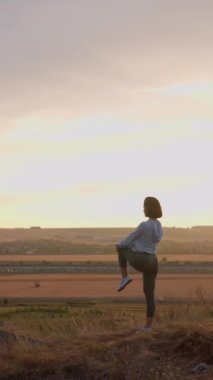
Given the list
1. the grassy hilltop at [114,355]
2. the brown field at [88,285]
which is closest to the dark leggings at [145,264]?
the grassy hilltop at [114,355]

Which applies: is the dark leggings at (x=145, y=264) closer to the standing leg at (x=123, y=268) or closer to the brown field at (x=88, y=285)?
the standing leg at (x=123, y=268)

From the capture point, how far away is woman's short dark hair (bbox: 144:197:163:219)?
10.2m

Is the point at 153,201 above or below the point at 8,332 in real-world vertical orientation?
above

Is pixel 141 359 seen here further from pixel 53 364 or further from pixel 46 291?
pixel 46 291

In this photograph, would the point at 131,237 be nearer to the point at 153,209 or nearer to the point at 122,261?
the point at 122,261

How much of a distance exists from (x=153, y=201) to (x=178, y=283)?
3853cm

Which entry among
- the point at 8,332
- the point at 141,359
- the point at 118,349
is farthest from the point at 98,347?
the point at 8,332

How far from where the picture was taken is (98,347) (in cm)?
912

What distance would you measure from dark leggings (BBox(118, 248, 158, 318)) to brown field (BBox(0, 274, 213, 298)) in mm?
26887

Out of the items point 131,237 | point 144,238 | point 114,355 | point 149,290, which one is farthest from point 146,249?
point 114,355

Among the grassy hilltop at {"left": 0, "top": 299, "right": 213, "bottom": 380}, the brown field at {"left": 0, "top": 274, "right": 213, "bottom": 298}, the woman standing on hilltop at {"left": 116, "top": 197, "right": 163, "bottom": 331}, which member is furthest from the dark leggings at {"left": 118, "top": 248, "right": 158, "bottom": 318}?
the brown field at {"left": 0, "top": 274, "right": 213, "bottom": 298}

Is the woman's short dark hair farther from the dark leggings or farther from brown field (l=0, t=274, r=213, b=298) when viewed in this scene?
brown field (l=0, t=274, r=213, b=298)

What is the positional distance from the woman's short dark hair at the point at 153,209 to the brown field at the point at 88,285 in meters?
27.2

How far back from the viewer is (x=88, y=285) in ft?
161
